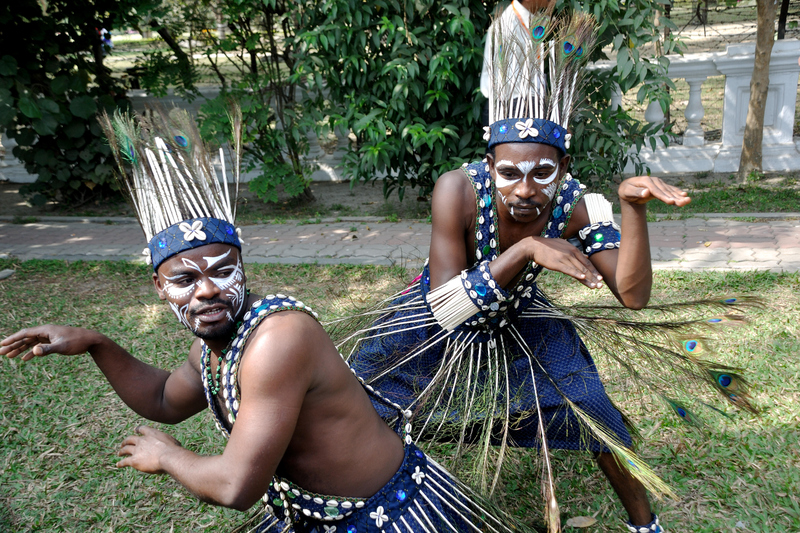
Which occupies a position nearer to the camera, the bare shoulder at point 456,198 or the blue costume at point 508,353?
the blue costume at point 508,353

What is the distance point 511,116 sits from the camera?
8.54 ft

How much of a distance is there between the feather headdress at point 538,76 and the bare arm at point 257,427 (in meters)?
1.26

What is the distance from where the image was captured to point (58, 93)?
7438 millimetres

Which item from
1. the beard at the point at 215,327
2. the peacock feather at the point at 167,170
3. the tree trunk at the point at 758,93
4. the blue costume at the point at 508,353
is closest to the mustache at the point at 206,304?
the beard at the point at 215,327

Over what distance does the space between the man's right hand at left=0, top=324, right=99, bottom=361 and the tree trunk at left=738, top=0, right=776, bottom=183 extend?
746 cm

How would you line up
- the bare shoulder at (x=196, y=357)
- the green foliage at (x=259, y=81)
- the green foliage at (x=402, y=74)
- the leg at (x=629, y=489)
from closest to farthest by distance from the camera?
the bare shoulder at (x=196, y=357)
the leg at (x=629, y=489)
the green foliage at (x=402, y=74)
the green foliage at (x=259, y=81)

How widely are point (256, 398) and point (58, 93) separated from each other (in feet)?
23.3

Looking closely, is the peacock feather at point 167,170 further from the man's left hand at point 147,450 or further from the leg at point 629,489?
the leg at point 629,489

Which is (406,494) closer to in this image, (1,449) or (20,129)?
(1,449)

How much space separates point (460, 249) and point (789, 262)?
3596 millimetres

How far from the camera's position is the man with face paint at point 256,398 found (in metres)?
1.72

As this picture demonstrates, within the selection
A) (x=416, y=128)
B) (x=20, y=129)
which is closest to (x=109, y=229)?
(x=20, y=129)

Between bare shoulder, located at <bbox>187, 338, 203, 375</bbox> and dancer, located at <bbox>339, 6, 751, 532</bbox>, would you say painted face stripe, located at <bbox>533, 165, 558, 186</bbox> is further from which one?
bare shoulder, located at <bbox>187, 338, 203, 375</bbox>

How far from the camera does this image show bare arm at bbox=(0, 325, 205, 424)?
2.12 metres
